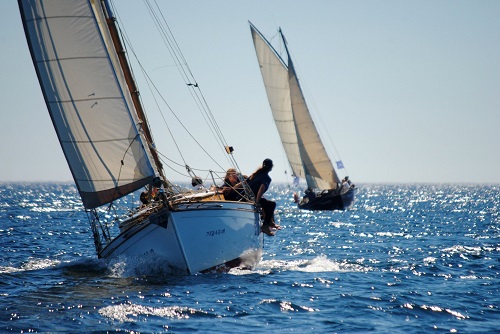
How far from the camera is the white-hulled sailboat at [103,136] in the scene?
17281 mm

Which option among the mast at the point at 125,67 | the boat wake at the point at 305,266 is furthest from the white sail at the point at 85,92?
the boat wake at the point at 305,266

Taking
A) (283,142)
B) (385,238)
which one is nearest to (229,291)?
(385,238)

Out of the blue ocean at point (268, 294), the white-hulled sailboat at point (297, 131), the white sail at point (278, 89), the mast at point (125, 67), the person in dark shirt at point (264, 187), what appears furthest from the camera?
the white-hulled sailboat at point (297, 131)

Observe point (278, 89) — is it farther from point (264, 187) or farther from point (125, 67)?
point (125, 67)

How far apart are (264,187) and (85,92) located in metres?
6.22

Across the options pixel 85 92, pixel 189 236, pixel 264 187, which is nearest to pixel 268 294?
pixel 189 236

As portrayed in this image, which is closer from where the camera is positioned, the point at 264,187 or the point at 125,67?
the point at 125,67

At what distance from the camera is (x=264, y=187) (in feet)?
67.8

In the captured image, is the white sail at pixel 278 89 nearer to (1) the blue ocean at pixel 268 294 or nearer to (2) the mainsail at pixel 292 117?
(2) the mainsail at pixel 292 117

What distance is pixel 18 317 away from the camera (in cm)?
1293

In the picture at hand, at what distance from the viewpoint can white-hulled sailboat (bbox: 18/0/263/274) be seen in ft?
56.7

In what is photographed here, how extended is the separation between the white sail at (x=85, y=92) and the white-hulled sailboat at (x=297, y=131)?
127 ft

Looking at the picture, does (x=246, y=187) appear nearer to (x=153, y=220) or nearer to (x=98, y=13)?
(x=153, y=220)

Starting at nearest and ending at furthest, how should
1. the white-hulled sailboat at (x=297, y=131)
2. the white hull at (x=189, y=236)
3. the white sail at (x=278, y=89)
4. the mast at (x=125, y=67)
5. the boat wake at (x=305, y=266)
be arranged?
the white hull at (x=189, y=236), the mast at (x=125, y=67), the boat wake at (x=305, y=266), the white sail at (x=278, y=89), the white-hulled sailboat at (x=297, y=131)
